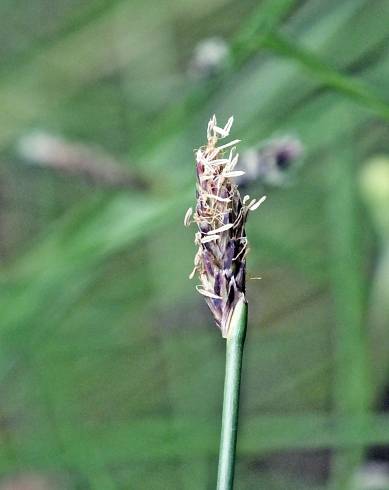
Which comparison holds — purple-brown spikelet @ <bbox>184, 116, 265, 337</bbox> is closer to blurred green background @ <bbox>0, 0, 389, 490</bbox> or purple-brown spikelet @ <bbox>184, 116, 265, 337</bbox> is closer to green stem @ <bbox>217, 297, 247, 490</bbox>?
green stem @ <bbox>217, 297, 247, 490</bbox>

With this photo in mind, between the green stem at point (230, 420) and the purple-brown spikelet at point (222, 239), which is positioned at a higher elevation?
the purple-brown spikelet at point (222, 239)

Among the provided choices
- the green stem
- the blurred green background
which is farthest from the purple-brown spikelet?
the blurred green background

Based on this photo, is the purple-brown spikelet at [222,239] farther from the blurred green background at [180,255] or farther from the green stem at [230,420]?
the blurred green background at [180,255]

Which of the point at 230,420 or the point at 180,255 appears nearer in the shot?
the point at 230,420

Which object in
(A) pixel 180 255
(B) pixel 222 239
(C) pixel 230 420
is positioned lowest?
(C) pixel 230 420

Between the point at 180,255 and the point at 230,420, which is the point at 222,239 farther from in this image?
the point at 180,255

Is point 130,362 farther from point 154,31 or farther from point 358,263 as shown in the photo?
point 154,31

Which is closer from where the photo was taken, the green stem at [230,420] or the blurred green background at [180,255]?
the green stem at [230,420]

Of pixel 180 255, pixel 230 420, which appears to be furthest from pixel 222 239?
pixel 180 255

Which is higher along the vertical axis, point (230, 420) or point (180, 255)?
point (180, 255)

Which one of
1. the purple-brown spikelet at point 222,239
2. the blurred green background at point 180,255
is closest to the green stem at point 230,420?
the purple-brown spikelet at point 222,239
